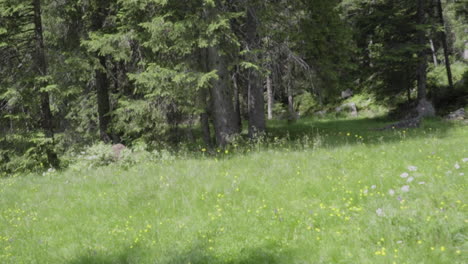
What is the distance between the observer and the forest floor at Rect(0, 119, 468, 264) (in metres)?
4.72

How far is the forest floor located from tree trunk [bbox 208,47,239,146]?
7.12 ft

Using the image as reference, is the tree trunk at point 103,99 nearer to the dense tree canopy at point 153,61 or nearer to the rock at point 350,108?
the dense tree canopy at point 153,61

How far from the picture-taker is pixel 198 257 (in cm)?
481

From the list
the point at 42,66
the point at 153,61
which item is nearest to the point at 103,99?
the point at 42,66

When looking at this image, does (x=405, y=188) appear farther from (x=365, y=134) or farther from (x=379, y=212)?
(x=365, y=134)

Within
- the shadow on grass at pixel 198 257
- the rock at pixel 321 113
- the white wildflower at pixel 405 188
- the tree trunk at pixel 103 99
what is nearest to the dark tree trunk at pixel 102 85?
the tree trunk at pixel 103 99

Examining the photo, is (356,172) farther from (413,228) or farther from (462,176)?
(413,228)

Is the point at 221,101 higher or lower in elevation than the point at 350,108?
higher

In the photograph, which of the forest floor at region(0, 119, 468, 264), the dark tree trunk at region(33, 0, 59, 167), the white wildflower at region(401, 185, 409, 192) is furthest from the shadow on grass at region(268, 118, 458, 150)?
the dark tree trunk at region(33, 0, 59, 167)

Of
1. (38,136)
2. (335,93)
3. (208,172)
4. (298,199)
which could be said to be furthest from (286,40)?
(38,136)

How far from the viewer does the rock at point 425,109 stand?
60.7ft

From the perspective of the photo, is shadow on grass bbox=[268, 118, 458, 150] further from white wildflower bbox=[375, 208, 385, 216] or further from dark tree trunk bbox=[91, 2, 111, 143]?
dark tree trunk bbox=[91, 2, 111, 143]

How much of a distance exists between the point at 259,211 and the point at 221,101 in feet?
18.6

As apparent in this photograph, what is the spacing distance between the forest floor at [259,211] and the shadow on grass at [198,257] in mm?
16
